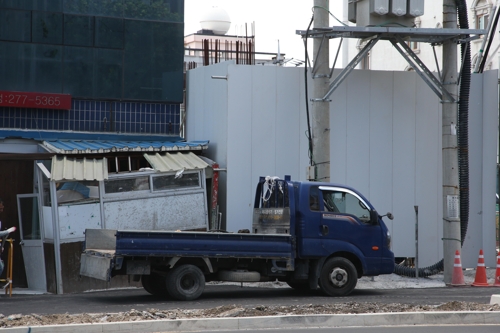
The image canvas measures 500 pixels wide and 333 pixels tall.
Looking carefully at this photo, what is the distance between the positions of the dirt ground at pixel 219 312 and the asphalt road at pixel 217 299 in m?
1.25

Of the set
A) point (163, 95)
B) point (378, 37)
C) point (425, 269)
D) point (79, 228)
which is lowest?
point (425, 269)

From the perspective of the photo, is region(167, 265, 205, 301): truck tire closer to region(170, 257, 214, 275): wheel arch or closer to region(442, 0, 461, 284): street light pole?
region(170, 257, 214, 275): wheel arch

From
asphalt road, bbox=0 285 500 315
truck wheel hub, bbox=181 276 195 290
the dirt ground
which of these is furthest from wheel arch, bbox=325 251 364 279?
truck wheel hub, bbox=181 276 195 290

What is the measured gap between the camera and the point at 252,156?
18016 millimetres

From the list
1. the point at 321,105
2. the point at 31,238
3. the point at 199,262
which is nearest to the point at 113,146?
the point at 31,238

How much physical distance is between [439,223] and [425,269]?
1.46m

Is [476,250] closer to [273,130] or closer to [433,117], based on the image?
[433,117]

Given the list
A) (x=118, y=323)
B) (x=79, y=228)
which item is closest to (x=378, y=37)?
(x=79, y=228)

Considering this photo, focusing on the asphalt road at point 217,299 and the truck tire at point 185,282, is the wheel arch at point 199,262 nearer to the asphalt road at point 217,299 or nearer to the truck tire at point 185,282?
the truck tire at point 185,282

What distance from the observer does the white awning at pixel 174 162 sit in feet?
55.5

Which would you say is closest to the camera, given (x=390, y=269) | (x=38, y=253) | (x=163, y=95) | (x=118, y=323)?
(x=118, y=323)

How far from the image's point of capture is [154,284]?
14672mm

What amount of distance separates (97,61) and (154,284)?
20.7 feet

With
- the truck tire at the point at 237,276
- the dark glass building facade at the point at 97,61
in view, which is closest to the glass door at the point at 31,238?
the dark glass building facade at the point at 97,61
